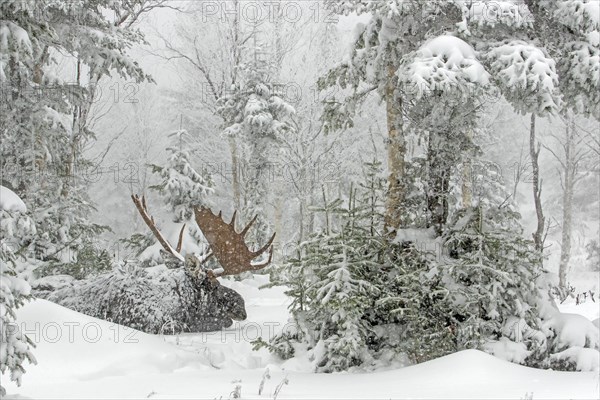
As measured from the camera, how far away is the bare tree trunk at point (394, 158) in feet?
26.2

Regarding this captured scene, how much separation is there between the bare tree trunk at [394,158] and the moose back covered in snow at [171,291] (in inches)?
67.9

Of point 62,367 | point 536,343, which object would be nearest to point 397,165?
point 536,343

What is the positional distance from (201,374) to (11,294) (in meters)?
2.39

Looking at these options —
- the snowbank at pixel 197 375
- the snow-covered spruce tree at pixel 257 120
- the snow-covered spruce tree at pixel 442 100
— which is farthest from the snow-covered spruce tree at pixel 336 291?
the snow-covered spruce tree at pixel 257 120

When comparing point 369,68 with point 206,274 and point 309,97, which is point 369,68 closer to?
point 206,274

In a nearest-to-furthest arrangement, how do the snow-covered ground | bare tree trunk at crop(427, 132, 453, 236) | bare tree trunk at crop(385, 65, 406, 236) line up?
the snow-covered ground < bare tree trunk at crop(427, 132, 453, 236) < bare tree trunk at crop(385, 65, 406, 236)

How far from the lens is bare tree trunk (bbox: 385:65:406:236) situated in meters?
7.97

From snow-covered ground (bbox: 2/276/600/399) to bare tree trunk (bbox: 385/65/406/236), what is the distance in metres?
2.24

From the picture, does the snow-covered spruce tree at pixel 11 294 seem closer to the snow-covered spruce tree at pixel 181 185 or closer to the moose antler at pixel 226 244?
the moose antler at pixel 226 244

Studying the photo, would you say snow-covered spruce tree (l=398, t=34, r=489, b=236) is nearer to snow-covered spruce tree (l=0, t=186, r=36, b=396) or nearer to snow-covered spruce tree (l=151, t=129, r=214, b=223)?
snow-covered spruce tree (l=0, t=186, r=36, b=396)

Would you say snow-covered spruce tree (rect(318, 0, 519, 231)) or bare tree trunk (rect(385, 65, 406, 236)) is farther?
bare tree trunk (rect(385, 65, 406, 236))

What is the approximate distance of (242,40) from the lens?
22.8 m

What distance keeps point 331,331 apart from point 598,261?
2482cm

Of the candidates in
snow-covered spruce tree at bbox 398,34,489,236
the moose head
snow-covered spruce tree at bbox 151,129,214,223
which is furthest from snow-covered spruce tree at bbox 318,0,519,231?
snow-covered spruce tree at bbox 151,129,214,223
